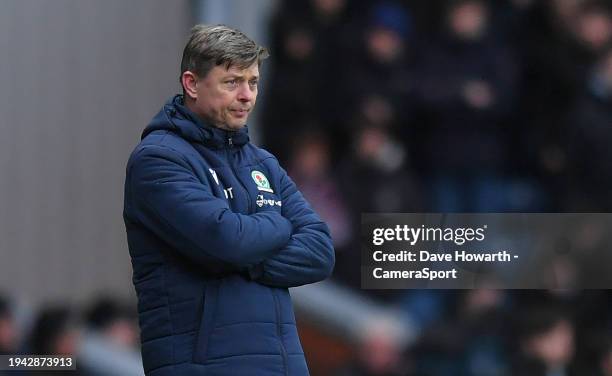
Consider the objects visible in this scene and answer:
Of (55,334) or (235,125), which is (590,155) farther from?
(235,125)

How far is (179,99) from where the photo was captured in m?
2.74

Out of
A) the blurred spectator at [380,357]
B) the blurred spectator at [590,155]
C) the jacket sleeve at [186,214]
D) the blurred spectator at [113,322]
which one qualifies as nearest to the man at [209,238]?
the jacket sleeve at [186,214]

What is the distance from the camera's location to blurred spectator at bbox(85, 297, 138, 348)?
494cm

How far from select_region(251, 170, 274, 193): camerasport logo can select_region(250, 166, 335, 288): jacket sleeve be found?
10cm

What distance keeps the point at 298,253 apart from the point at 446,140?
2.51 meters

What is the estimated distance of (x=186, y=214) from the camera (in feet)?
8.28

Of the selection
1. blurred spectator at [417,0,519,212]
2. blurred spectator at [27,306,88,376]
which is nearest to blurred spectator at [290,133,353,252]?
blurred spectator at [417,0,519,212]

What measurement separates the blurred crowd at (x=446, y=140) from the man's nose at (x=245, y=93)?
246 centimetres

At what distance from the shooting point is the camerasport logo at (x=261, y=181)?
276 centimetres

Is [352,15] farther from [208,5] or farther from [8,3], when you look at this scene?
[8,3]

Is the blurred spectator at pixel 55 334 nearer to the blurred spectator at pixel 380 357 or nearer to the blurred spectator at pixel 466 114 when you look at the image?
the blurred spectator at pixel 380 357

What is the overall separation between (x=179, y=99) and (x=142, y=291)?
0.45m

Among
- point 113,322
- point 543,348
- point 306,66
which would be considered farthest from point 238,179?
point 543,348

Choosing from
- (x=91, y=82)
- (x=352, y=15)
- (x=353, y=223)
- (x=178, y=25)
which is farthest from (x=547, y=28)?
(x=91, y=82)
